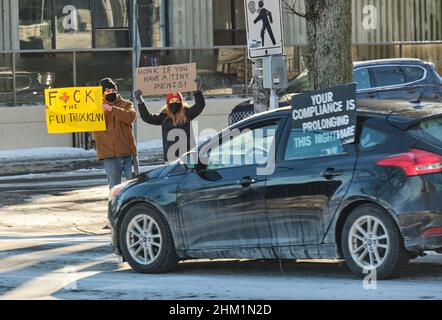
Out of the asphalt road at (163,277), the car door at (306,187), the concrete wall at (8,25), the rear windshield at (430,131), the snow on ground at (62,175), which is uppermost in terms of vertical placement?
the concrete wall at (8,25)

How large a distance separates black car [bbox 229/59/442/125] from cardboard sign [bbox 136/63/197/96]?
442cm

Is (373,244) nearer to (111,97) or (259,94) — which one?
(111,97)

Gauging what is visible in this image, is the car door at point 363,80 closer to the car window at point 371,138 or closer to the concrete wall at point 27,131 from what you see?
the concrete wall at point 27,131

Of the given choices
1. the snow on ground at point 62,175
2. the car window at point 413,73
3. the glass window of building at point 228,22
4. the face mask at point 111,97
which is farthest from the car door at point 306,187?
the glass window of building at point 228,22

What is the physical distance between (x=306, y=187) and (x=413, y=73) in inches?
454

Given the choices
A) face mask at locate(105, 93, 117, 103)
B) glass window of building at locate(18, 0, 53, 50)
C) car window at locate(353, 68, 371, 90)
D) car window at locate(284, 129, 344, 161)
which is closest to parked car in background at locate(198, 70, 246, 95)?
glass window of building at locate(18, 0, 53, 50)

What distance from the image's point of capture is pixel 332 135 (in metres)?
8.95

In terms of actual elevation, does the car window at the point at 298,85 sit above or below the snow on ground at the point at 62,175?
above

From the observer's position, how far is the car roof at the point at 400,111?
8609 millimetres

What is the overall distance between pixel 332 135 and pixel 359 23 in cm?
1891

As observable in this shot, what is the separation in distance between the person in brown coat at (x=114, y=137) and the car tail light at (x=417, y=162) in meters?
5.63

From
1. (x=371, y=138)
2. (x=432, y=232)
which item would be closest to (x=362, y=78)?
(x=371, y=138)

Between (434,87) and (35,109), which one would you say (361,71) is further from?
(35,109)
